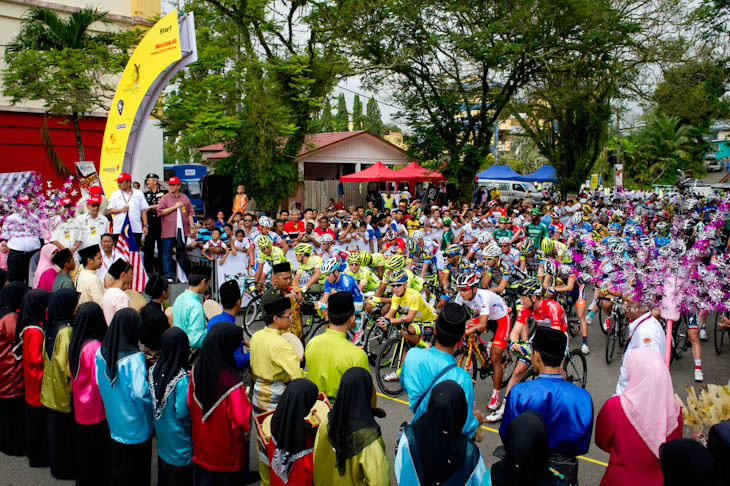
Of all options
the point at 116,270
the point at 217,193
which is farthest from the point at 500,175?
the point at 116,270

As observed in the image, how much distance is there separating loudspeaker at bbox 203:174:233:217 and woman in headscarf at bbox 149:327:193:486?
15249 mm

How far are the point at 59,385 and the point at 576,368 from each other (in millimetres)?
6307

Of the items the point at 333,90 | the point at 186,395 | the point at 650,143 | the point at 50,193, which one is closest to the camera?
the point at 186,395

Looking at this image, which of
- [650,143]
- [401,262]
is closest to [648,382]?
[401,262]

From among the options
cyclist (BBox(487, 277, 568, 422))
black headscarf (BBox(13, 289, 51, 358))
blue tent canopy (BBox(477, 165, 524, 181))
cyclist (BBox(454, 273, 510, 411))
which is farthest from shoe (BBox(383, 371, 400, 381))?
blue tent canopy (BBox(477, 165, 524, 181))

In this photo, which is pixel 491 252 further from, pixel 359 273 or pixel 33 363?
pixel 33 363

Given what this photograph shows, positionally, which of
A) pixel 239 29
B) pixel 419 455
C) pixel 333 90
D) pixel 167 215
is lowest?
pixel 419 455

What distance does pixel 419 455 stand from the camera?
351cm

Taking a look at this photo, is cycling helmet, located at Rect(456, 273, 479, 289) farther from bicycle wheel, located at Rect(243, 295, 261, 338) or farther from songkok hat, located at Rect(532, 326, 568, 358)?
bicycle wheel, located at Rect(243, 295, 261, 338)

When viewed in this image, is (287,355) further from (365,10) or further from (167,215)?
(365,10)

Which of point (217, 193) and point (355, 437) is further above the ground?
point (217, 193)

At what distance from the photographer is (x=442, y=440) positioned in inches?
136

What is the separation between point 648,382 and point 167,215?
987cm

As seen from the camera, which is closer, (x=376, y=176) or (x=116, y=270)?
(x=116, y=270)
